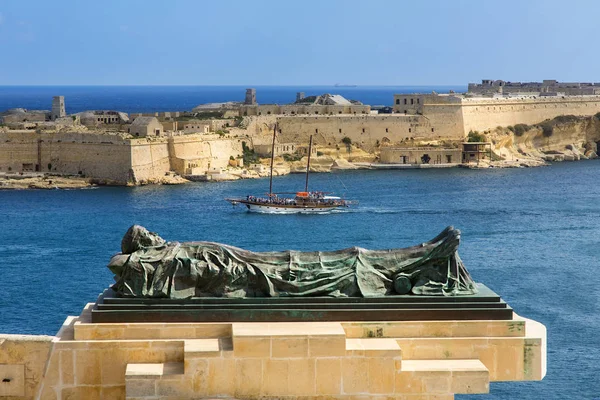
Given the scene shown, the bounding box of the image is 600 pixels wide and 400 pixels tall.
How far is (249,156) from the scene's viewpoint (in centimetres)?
6103

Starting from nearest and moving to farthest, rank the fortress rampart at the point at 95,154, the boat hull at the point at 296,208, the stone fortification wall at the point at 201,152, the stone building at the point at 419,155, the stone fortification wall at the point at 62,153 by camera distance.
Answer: the boat hull at the point at 296,208 < the fortress rampart at the point at 95,154 < the stone fortification wall at the point at 62,153 < the stone fortification wall at the point at 201,152 < the stone building at the point at 419,155

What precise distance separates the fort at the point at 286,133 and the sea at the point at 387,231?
2.42 m

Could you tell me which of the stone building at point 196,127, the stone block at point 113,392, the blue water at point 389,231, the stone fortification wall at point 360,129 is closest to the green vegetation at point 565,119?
the stone fortification wall at point 360,129

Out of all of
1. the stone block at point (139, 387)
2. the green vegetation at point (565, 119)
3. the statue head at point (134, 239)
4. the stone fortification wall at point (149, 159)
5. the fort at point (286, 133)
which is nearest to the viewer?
the stone block at point (139, 387)

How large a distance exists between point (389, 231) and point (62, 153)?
71.9 feet

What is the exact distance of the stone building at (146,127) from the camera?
56403 millimetres

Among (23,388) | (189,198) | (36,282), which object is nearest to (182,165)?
(189,198)

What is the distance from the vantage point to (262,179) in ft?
188

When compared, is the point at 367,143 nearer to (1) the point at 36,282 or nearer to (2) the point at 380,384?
(1) the point at 36,282

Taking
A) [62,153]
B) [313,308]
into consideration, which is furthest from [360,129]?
[313,308]

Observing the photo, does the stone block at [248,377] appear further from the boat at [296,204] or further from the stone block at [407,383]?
the boat at [296,204]

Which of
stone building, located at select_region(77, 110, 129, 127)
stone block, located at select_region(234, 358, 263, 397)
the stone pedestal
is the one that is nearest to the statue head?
the stone pedestal

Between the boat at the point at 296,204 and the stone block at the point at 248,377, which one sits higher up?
the stone block at the point at 248,377

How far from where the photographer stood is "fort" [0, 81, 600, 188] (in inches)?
2152
